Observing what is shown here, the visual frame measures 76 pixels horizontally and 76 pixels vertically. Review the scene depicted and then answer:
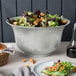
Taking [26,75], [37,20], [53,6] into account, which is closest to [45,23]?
[37,20]

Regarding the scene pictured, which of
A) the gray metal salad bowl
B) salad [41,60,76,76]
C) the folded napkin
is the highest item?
the gray metal salad bowl

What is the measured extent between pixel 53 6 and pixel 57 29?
48 cm

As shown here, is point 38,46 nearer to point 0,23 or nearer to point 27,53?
point 27,53

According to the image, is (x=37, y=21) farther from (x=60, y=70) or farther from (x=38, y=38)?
(x=60, y=70)

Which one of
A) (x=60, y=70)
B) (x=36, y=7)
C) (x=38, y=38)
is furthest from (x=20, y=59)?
(x=36, y=7)

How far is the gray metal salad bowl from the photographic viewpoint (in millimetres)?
1310

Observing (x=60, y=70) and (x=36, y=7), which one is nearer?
(x=60, y=70)

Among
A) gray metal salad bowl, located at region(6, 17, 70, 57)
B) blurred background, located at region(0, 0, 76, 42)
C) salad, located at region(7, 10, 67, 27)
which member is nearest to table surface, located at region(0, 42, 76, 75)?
gray metal salad bowl, located at region(6, 17, 70, 57)

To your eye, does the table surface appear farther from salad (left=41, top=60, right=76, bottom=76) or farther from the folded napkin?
salad (left=41, top=60, right=76, bottom=76)

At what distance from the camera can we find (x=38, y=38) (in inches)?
52.3

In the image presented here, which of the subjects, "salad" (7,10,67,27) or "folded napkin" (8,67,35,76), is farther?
"salad" (7,10,67,27)

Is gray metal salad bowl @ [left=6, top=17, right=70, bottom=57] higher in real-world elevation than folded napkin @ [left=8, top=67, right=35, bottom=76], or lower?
higher

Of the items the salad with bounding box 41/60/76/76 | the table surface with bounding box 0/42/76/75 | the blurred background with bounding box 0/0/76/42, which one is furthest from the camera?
the blurred background with bounding box 0/0/76/42

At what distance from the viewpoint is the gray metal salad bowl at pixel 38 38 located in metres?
1.31
